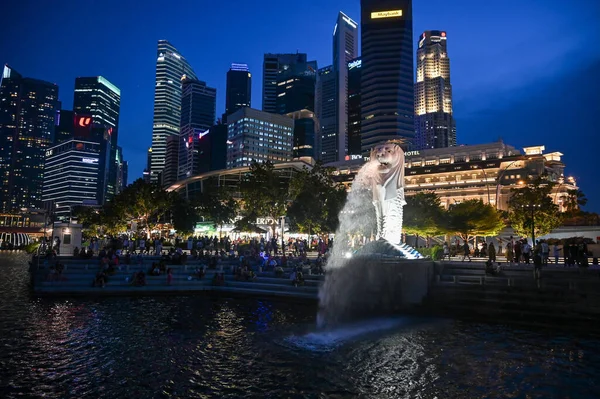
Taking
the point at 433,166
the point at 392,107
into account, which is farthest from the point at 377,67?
the point at 433,166

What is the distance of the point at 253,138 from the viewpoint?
185000mm

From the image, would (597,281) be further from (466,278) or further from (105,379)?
(105,379)

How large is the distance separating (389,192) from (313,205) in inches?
891

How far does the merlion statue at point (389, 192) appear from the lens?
2281cm

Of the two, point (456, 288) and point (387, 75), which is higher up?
point (387, 75)

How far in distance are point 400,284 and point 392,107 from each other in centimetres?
16029

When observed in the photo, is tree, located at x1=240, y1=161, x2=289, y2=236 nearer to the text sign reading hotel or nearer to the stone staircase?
the stone staircase

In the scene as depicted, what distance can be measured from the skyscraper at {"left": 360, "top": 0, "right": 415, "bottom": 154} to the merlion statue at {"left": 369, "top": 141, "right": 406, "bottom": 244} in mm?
147878

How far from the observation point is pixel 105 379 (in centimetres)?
993

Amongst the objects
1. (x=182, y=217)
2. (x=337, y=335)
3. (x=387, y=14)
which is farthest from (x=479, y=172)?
(x=337, y=335)

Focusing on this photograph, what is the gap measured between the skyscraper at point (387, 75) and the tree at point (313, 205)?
412ft

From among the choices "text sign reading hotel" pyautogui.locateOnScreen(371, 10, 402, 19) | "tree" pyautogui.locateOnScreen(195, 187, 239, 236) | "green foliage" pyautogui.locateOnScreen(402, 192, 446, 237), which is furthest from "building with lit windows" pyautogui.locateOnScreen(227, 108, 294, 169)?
"green foliage" pyautogui.locateOnScreen(402, 192, 446, 237)

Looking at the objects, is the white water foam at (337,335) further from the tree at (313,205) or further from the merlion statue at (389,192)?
the tree at (313,205)

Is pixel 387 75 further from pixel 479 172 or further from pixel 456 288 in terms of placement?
pixel 456 288
